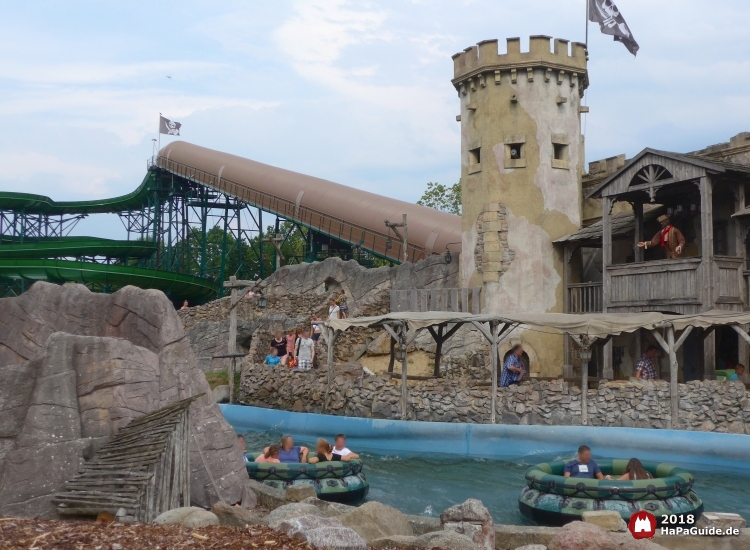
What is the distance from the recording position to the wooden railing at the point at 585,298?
936 inches

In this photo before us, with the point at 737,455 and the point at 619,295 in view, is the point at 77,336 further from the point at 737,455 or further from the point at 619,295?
the point at 619,295

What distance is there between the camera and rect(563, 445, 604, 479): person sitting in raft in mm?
12359

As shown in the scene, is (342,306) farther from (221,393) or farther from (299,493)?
(299,493)

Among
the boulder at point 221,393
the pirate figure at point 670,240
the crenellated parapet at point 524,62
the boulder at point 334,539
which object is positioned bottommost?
the boulder at point 334,539

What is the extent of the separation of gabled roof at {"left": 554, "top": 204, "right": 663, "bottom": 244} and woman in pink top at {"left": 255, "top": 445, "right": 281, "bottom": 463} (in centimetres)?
1316

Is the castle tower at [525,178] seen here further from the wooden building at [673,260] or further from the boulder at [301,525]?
the boulder at [301,525]

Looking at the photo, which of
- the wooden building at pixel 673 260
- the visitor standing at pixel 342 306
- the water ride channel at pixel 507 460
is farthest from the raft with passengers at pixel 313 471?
the visitor standing at pixel 342 306

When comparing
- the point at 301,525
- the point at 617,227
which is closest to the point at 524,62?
the point at 617,227

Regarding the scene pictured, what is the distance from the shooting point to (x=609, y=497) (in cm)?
1141

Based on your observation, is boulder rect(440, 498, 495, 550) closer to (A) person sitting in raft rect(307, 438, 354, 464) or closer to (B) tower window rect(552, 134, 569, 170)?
(A) person sitting in raft rect(307, 438, 354, 464)

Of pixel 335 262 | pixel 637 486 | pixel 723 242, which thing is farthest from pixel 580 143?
pixel 637 486

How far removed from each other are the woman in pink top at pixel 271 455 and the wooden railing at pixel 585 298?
501 inches

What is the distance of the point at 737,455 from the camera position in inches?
596

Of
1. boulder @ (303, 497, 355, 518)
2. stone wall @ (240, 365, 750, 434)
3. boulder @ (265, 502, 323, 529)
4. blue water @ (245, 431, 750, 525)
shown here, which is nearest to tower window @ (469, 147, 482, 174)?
stone wall @ (240, 365, 750, 434)
